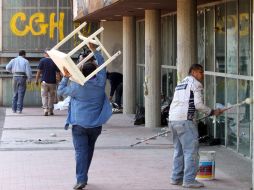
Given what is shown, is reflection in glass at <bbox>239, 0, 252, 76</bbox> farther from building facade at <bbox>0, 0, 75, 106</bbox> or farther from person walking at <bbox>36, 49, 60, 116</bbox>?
building facade at <bbox>0, 0, 75, 106</bbox>

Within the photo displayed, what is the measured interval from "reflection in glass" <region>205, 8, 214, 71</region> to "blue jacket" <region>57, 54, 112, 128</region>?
5855 millimetres

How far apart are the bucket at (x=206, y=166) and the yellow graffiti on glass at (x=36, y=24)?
16101 millimetres

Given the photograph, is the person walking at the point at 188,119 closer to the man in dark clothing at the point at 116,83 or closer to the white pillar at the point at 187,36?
the white pillar at the point at 187,36

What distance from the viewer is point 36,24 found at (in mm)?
26234

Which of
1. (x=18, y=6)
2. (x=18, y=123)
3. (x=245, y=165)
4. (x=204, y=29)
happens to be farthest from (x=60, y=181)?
(x=18, y=6)

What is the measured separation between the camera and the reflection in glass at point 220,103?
1489cm

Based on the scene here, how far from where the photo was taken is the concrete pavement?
10688mm

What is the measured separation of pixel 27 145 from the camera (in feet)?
50.5

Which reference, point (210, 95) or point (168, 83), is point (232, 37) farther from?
point (168, 83)

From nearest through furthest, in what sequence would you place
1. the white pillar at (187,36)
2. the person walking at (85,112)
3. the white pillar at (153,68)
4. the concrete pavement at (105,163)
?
the person walking at (85,112)
the concrete pavement at (105,163)
the white pillar at (187,36)
the white pillar at (153,68)

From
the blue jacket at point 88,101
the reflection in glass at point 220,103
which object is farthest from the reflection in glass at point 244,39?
the blue jacket at point 88,101

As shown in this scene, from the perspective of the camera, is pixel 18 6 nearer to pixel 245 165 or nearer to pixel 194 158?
pixel 245 165

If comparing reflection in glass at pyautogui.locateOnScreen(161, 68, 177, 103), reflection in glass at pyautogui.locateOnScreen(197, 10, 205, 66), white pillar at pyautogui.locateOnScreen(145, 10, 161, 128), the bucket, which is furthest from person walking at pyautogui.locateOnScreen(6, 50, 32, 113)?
the bucket

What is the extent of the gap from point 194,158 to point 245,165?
2549 mm
